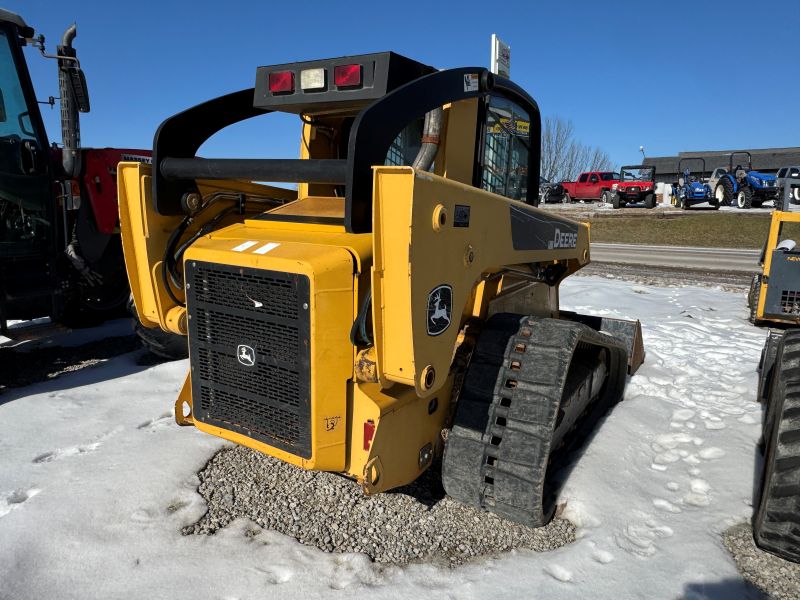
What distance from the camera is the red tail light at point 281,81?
274 cm

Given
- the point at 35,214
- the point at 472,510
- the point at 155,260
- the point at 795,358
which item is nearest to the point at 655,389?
the point at 795,358

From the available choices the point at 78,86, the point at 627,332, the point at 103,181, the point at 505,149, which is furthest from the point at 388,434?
the point at 103,181

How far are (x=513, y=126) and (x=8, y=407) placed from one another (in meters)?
4.05

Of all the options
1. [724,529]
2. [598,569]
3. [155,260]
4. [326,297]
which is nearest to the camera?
[326,297]

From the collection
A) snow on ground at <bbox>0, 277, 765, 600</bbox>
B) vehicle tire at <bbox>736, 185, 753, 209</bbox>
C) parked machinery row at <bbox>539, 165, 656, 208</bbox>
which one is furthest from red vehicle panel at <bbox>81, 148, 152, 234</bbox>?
vehicle tire at <bbox>736, 185, 753, 209</bbox>

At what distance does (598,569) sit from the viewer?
2.45 metres

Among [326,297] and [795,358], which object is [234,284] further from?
[795,358]

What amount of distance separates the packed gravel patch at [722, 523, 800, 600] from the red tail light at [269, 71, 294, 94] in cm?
296

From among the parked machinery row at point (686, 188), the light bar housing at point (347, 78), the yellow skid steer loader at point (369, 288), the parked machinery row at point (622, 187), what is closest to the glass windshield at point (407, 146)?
the yellow skid steer loader at point (369, 288)

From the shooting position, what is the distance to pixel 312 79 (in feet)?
8.70

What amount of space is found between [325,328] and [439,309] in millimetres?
464

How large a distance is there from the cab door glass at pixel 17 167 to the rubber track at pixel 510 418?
13.8ft

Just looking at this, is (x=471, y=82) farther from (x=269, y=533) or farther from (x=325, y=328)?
(x=269, y=533)

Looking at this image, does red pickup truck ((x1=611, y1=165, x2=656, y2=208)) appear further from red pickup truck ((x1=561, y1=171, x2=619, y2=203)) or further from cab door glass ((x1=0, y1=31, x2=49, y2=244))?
cab door glass ((x1=0, y1=31, x2=49, y2=244))
